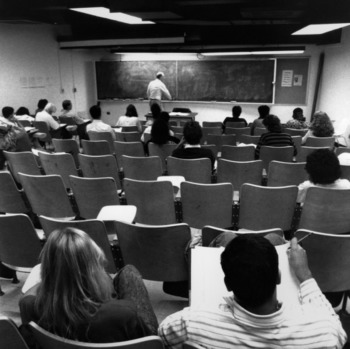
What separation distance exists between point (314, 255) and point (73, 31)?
9.71m

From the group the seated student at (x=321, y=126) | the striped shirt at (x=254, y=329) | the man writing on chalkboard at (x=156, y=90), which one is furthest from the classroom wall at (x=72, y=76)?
the striped shirt at (x=254, y=329)

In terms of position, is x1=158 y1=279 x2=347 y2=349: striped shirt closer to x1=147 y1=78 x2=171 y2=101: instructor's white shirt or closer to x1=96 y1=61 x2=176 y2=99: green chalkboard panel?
x1=147 y1=78 x2=171 y2=101: instructor's white shirt

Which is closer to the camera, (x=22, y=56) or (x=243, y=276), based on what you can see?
(x=243, y=276)

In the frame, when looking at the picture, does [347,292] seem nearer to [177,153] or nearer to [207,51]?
[177,153]

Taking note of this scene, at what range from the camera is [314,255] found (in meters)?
1.96

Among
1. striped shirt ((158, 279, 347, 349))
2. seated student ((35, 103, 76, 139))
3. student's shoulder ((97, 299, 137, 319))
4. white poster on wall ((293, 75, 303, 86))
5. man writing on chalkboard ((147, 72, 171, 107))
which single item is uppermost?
white poster on wall ((293, 75, 303, 86))

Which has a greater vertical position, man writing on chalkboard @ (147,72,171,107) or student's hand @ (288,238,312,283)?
man writing on chalkboard @ (147,72,171,107)

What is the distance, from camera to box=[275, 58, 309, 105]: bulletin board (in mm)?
10367

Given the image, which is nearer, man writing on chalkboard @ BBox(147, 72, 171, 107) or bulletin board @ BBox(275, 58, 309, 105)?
man writing on chalkboard @ BBox(147, 72, 171, 107)

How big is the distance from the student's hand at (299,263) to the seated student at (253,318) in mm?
268

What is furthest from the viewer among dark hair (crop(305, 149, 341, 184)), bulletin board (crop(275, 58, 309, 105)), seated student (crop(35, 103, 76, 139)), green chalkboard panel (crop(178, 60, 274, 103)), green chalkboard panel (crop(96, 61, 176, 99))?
green chalkboard panel (crop(96, 61, 176, 99))

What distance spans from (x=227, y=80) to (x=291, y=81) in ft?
6.05

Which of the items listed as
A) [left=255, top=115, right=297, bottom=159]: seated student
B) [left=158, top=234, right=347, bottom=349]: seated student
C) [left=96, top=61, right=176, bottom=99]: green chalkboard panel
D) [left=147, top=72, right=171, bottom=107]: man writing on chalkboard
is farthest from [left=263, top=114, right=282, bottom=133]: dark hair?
[left=96, top=61, right=176, bottom=99]: green chalkboard panel

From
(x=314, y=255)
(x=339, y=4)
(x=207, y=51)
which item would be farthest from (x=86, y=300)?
(x=207, y=51)
